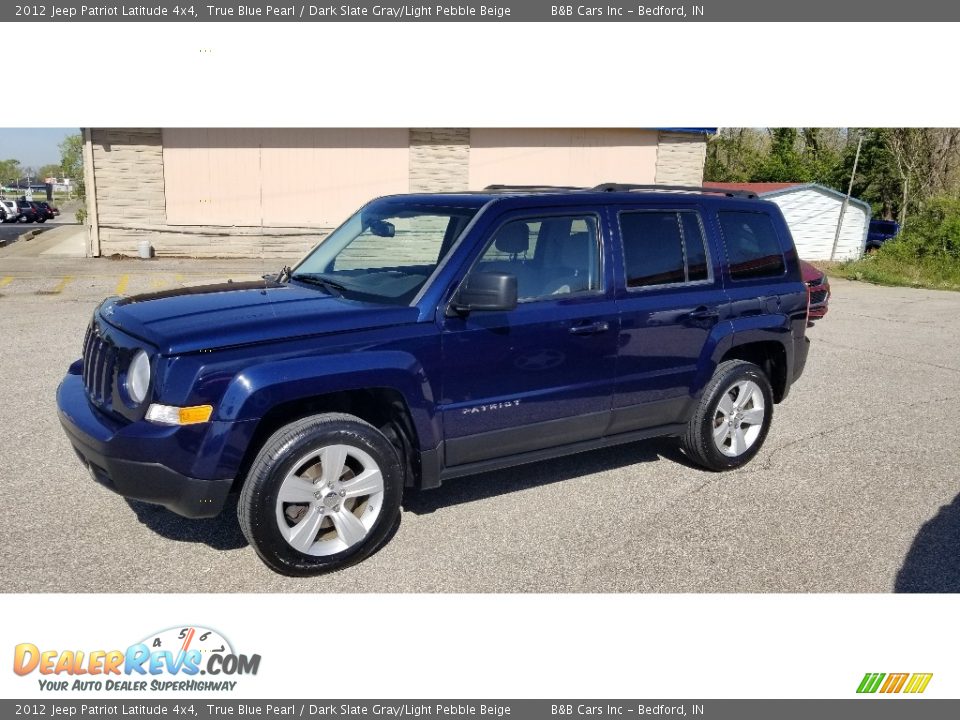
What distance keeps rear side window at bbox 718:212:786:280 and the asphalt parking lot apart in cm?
141

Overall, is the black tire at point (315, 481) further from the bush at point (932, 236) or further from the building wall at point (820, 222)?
the building wall at point (820, 222)

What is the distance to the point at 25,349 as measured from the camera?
29.1 ft

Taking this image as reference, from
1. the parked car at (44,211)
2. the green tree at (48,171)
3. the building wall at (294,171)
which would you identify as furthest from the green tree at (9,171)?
the building wall at (294,171)

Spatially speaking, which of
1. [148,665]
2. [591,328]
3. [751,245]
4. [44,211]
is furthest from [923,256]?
[44,211]

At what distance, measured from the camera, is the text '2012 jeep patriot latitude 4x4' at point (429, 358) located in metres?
3.72

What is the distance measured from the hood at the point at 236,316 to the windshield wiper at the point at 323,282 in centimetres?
6

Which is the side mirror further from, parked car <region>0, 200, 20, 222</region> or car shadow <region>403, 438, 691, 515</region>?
parked car <region>0, 200, 20, 222</region>

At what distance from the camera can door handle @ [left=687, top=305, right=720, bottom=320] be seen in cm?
520

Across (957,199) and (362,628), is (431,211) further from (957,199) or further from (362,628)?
(957,199)

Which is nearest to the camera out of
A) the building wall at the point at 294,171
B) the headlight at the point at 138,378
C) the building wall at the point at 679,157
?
the headlight at the point at 138,378

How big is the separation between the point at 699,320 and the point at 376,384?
234cm

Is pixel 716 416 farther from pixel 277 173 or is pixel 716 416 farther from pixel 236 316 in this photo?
pixel 277 173

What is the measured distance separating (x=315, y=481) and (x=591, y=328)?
181 centimetres

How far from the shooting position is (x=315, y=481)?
156 inches
